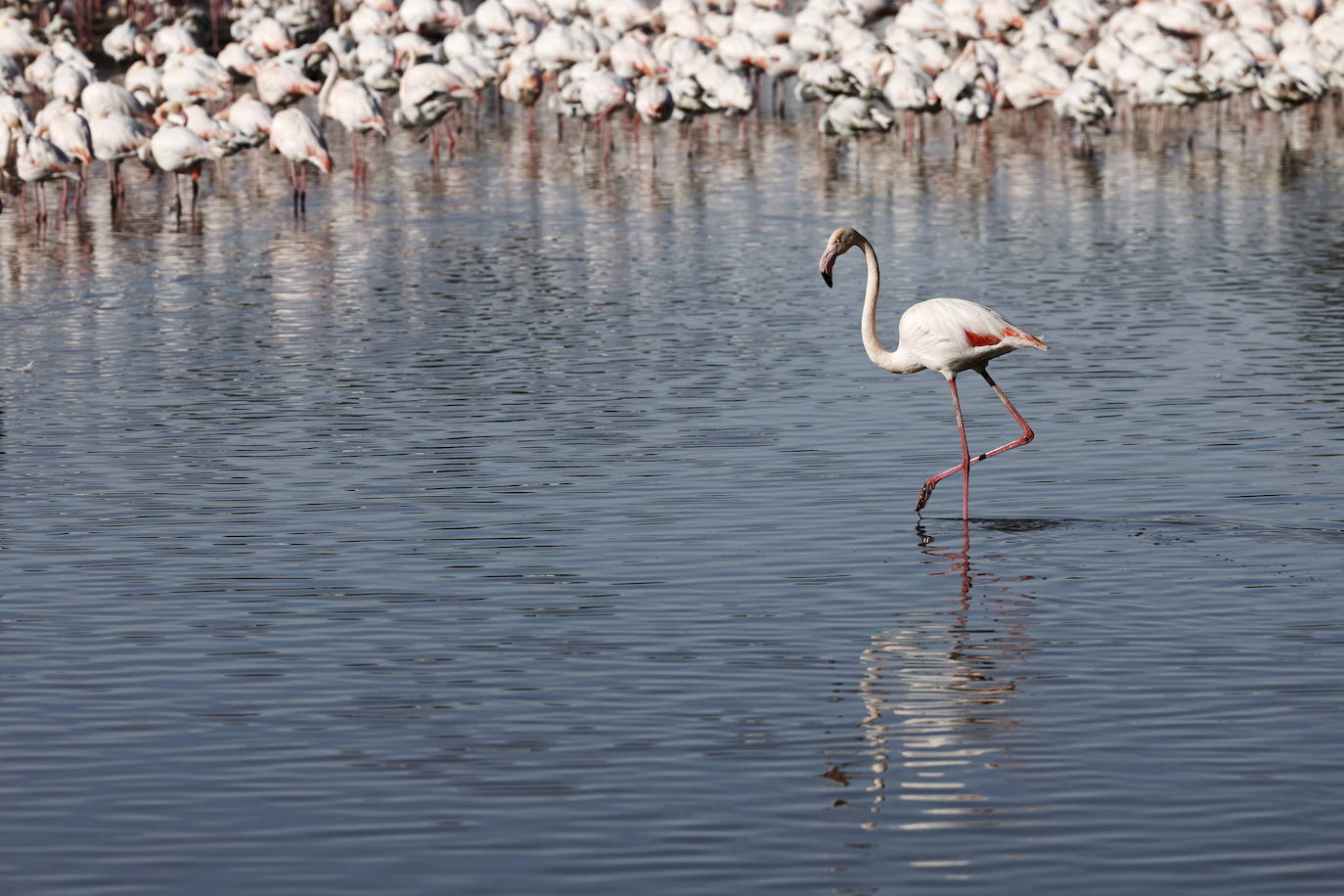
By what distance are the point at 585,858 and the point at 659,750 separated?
3.86ft

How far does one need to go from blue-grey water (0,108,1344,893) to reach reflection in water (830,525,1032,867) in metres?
0.03

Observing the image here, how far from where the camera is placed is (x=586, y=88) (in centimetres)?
3975

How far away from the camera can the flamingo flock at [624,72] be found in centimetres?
3325

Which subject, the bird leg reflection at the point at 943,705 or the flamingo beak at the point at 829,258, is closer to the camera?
the bird leg reflection at the point at 943,705

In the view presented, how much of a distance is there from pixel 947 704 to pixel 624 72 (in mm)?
33888

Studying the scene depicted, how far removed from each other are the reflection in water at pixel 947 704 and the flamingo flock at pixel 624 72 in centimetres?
2177

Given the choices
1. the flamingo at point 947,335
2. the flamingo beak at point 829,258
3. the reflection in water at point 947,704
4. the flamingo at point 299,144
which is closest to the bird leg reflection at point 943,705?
the reflection in water at point 947,704

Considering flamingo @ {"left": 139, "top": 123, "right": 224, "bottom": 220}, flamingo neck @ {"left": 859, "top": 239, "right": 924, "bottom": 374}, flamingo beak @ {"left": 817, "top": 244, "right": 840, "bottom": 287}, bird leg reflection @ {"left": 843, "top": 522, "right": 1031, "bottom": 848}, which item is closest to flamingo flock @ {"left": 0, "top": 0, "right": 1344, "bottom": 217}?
flamingo @ {"left": 139, "top": 123, "right": 224, "bottom": 220}

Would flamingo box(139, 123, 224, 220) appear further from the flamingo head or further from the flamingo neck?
the flamingo head

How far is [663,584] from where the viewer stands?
11.7 m

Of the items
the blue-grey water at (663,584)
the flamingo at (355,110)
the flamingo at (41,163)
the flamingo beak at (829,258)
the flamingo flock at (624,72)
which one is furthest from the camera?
the flamingo at (355,110)

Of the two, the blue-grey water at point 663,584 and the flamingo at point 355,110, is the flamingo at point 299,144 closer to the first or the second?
the flamingo at point 355,110

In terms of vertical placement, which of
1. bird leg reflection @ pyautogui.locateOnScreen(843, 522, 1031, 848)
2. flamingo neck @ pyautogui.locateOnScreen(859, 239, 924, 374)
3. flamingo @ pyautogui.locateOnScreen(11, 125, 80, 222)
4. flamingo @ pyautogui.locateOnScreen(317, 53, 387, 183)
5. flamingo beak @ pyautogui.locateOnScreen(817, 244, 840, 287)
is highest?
flamingo @ pyautogui.locateOnScreen(317, 53, 387, 183)

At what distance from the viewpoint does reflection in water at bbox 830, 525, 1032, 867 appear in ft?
27.3
